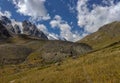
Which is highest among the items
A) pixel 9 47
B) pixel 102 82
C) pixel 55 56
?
pixel 9 47

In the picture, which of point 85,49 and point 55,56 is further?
point 85,49

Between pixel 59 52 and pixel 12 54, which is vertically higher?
pixel 12 54

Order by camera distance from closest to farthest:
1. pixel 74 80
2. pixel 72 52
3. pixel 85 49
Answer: pixel 74 80 → pixel 72 52 → pixel 85 49

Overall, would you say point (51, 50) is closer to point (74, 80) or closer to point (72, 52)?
point (72, 52)

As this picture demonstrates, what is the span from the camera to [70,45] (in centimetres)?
10712

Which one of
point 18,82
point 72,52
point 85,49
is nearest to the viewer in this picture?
point 18,82

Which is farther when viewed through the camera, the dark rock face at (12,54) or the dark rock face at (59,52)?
the dark rock face at (12,54)

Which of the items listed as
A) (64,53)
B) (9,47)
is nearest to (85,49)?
(64,53)

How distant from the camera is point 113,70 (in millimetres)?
22672

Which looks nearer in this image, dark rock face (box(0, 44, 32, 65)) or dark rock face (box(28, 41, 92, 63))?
dark rock face (box(28, 41, 92, 63))

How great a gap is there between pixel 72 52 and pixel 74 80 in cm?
8198

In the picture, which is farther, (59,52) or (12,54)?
(12,54)

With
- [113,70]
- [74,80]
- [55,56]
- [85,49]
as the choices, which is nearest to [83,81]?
[74,80]

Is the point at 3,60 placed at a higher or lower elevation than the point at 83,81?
higher
